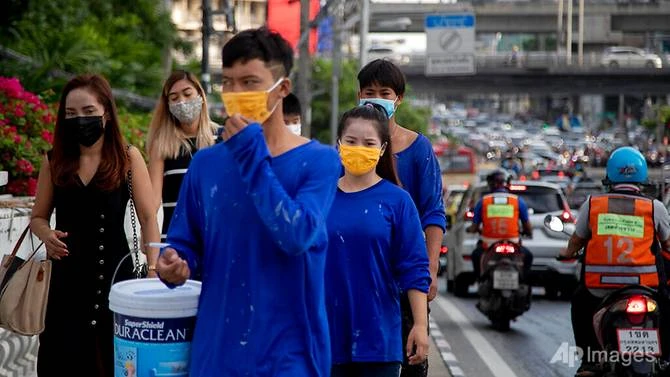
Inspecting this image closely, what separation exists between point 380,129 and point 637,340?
3493mm

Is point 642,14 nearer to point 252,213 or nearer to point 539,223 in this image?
point 539,223

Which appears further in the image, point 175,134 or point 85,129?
point 175,134

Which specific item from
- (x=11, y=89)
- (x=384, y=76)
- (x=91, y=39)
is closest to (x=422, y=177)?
(x=384, y=76)

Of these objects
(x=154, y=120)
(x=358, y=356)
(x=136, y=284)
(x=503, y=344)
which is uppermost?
(x=154, y=120)

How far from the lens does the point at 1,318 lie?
251 inches

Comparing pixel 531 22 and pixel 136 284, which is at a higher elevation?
pixel 531 22

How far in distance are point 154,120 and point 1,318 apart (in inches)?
81.2

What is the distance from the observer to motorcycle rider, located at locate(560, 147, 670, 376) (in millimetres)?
8828

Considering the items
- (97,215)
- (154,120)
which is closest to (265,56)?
(97,215)

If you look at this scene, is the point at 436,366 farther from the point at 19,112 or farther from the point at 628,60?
the point at 628,60

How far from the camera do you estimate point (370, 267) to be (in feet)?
18.9

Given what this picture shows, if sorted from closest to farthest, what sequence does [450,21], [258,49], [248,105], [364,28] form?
[248,105], [258,49], [364,28], [450,21]

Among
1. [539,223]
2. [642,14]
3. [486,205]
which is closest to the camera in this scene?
[486,205]

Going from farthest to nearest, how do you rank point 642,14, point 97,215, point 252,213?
point 642,14 < point 97,215 < point 252,213
